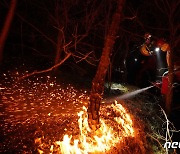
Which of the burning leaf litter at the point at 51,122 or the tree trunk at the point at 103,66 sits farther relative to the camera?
the tree trunk at the point at 103,66

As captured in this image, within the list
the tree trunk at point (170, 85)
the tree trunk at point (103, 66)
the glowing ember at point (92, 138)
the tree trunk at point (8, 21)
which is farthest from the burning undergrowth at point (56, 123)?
the tree trunk at point (170, 85)

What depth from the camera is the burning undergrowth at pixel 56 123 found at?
23.3ft

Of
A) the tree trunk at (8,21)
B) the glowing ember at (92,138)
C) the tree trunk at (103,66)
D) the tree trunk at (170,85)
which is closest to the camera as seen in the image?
the glowing ember at (92,138)

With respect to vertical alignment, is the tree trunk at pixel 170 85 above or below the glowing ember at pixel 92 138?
above

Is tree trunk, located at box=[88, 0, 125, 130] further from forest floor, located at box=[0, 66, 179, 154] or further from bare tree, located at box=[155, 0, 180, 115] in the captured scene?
bare tree, located at box=[155, 0, 180, 115]

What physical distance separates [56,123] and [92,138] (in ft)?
4.50

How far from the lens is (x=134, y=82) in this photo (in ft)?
74.4

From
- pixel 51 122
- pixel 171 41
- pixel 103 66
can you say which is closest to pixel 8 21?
pixel 51 122

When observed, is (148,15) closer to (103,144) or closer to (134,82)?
(134,82)

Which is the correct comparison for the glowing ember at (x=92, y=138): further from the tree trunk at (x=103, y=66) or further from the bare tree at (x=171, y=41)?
the bare tree at (x=171, y=41)

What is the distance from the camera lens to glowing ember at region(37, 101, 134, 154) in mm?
7219

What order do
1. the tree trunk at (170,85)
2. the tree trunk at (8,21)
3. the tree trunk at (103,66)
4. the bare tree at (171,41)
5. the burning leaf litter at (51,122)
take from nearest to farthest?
the burning leaf litter at (51,122) → the tree trunk at (103,66) → the tree trunk at (8,21) → the bare tree at (171,41) → the tree trunk at (170,85)

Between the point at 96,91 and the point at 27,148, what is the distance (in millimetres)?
2726

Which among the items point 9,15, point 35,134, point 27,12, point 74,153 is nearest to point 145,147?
point 74,153
